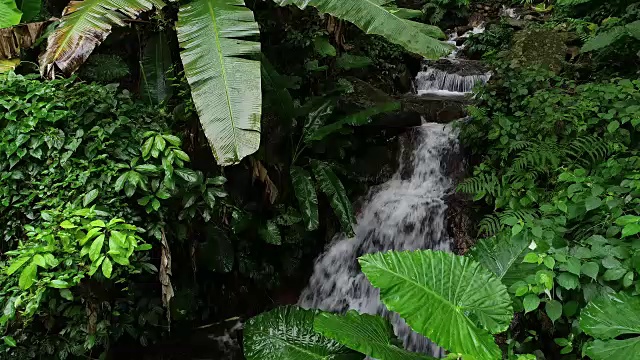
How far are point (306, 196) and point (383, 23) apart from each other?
1690 mm

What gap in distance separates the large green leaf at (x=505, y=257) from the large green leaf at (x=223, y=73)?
1.49 metres

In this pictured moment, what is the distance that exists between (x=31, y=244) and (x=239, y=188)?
181 cm

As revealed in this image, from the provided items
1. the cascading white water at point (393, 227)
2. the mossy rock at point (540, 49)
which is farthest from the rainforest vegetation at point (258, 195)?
the mossy rock at point (540, 49)

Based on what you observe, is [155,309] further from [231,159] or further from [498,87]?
[498,87]

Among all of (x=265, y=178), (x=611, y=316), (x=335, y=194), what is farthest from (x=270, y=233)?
(x=611, y=316)

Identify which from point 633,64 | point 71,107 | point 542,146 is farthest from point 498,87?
point 71,107

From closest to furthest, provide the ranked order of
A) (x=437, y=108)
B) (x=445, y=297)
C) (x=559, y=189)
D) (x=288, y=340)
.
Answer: (x=445, y=297) < (x=288, y=340) < (x=559, y=189) < (x=437, y=108)

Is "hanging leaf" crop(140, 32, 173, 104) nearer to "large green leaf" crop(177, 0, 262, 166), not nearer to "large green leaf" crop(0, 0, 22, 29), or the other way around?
"large green leaf" crop(177, 0, 262, 166)

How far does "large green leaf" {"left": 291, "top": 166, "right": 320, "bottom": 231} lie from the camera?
12.5 ft

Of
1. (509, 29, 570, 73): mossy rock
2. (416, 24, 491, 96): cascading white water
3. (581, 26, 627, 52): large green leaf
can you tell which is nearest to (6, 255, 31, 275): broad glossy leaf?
(509, 29, 570, 73): mossy rock

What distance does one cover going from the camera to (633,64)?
4875 millimetres

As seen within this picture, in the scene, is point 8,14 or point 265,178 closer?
point 8,14

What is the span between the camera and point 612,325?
1937 millimetres

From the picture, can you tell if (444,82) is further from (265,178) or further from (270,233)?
(270,233)
